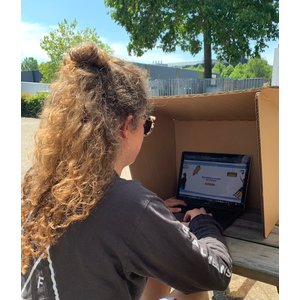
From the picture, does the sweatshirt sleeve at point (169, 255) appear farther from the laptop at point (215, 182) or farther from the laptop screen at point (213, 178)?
the laptop screen at point (213, 178)

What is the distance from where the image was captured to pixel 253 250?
50.7 inches

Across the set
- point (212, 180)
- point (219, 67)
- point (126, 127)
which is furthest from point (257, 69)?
point (126, 127)

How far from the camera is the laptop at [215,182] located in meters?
1.81

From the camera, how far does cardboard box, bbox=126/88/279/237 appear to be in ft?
4.29

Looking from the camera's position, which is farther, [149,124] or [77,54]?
[149,124]

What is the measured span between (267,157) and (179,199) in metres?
0.78

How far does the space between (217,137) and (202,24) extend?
12.3m

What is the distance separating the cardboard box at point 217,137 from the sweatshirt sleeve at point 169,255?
42 cm

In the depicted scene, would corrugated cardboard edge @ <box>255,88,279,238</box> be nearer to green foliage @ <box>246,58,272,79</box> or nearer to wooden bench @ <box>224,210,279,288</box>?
wooden bench @ <box>224,210,279,288</box>

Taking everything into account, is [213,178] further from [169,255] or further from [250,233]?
[169,255]

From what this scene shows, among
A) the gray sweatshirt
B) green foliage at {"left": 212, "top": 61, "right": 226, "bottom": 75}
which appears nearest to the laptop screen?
the gray sweatshirt

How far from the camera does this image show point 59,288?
926mm
